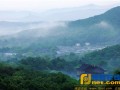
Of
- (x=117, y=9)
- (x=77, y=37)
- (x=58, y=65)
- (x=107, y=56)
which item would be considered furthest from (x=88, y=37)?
(x=58, y=65)

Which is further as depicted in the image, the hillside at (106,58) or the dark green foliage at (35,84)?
the hillside at (106,58)

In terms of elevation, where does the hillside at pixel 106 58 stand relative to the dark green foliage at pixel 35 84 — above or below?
above

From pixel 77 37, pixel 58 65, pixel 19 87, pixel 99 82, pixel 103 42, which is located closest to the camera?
pixel 99 82

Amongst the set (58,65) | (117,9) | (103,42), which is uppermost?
(117,9)

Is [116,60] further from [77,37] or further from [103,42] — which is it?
[77,37]

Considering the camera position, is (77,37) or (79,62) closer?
(79,62)

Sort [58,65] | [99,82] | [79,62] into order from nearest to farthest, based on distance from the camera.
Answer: [99,82] < [58,65] < [79,62]

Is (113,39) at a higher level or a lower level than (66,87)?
higher

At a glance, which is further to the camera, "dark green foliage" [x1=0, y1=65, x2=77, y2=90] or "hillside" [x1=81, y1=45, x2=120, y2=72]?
"hillside" [x1=81, y1=45, x2=120, y2=72]

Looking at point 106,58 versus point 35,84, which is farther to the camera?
point 106,58

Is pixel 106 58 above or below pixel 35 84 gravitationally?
above

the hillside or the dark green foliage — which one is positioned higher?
the hillside
